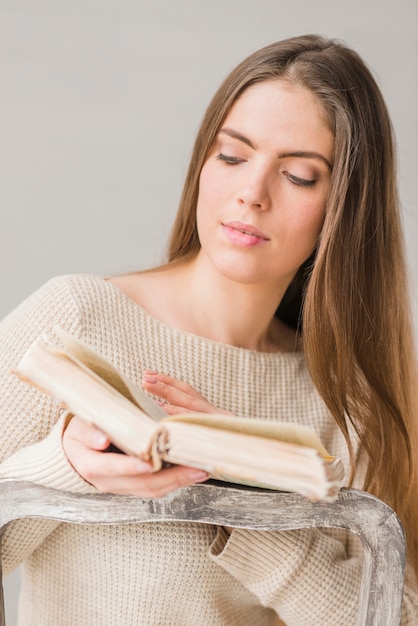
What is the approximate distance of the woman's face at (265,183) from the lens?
1143 millimetres

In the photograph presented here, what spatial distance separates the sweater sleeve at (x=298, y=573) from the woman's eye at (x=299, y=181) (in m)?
0.47

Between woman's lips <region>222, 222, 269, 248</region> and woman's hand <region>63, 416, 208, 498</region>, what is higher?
woman's lips <region>222, 222, 269, 248</region>

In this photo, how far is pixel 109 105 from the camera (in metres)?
1.80

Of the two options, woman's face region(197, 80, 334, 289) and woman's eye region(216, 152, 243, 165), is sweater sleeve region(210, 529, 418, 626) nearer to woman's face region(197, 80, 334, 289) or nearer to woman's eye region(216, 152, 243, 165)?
woman's face region(197, 80, 334, 289)

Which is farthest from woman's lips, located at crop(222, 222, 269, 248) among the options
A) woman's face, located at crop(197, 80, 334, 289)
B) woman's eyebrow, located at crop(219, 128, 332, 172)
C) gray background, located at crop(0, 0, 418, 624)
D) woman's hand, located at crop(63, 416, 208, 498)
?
gray background, located at crop(0, 0, 418, 624)

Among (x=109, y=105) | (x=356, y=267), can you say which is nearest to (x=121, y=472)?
(x=356, y=267)

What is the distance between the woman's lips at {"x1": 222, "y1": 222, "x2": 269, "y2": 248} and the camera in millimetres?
1145

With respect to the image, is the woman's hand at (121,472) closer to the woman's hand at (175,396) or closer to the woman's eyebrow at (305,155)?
the woman's hand at (175,396)

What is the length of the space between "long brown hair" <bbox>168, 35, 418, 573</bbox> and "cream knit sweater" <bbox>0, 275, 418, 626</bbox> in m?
0.16

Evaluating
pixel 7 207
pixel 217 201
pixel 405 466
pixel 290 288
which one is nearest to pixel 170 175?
pixel 7 207

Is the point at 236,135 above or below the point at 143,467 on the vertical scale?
above

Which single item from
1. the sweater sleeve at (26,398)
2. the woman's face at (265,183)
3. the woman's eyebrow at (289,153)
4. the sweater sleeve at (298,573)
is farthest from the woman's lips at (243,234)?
the sweater sleeve at (298,573)

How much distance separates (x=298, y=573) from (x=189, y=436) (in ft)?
1.93

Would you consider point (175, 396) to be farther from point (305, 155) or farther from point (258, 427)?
point (305, 155)
